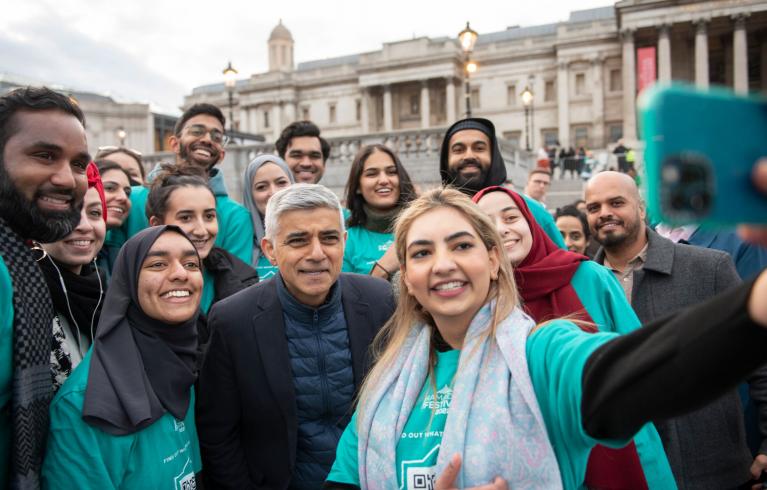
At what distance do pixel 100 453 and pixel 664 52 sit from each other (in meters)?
51.7

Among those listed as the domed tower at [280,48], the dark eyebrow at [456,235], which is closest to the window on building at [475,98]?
the domed tower at [280,48]

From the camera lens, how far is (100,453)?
2.62 metres

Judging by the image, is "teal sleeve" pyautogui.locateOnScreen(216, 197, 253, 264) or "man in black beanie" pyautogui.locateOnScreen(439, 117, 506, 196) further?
"teal sleeve" pyautogui.locateOnScreen(216, 197, 253, 264)

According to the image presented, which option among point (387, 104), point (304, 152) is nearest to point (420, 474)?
point (304, 152)

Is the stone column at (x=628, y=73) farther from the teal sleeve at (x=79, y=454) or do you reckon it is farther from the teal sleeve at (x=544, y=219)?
the teal sleeve at (x=79, y=454)

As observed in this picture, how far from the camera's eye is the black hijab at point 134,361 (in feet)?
8.79

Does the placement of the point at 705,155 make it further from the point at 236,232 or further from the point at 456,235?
the point at 236,232

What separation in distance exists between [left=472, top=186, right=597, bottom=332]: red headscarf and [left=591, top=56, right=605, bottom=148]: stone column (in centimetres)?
5046

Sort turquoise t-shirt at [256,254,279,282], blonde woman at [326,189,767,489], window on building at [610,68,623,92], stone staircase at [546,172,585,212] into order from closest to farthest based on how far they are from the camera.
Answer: blonde woman at [326,189,767,489] → turquoise t-shirt at [256,254,279,282] → stone staircase at [546,172,585,212] → window on building at [610,68,623,92]

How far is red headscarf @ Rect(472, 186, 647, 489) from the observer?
2.56 meters

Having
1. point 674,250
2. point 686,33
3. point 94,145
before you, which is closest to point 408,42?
point 686,33

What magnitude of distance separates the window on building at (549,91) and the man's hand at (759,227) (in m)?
56.1

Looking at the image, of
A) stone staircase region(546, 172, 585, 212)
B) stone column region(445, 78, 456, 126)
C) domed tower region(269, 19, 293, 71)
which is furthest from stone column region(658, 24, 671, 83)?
domed tower region(269, 19, 293, 71)

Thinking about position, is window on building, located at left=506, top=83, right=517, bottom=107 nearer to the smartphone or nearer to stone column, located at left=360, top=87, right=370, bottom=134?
stone column, located at left=360, top=87, right=370, bottom=134
